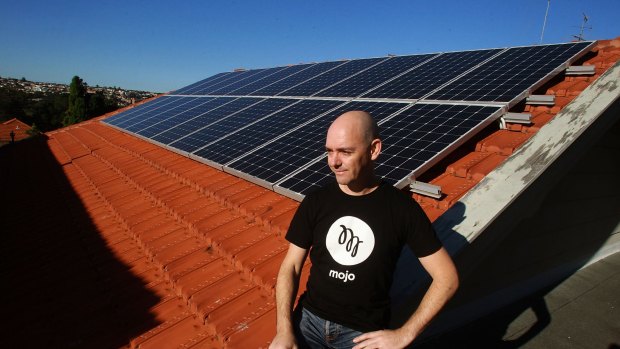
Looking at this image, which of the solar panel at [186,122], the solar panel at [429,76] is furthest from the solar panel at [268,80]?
the solar panel at [429,76]

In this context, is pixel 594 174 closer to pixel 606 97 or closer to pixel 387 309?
pixel 606 97

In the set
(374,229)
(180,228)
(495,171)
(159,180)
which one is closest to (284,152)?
(180,228)

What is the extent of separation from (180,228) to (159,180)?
200cm

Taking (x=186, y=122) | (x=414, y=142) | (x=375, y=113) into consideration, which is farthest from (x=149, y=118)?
(x=414, y=142)

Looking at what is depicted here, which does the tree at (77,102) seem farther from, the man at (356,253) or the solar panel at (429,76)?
the man at (356,253)

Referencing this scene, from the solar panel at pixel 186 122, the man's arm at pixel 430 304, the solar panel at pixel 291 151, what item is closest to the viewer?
the man's arm at pixel 430 304

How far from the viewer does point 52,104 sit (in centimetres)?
8362

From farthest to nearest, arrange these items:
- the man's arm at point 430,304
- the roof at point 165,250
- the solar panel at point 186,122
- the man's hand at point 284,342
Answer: the solar panel at point 186,122 < the roof at point 165,250 < the man's hand at point 284,342 < the man's arm at point 430,304

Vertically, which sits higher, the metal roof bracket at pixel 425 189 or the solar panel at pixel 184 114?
the solar panel at pixel 184 114

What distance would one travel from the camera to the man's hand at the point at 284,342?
212 centimetres

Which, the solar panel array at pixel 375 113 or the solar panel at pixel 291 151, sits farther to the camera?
the solar panel at pixel 291 151

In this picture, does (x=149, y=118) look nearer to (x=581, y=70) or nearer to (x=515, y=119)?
(x=515, y=119)

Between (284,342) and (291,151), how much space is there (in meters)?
3.37

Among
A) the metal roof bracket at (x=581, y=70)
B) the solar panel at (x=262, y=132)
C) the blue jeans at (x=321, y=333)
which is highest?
the metal roof bracket at (x=581, y=70)
